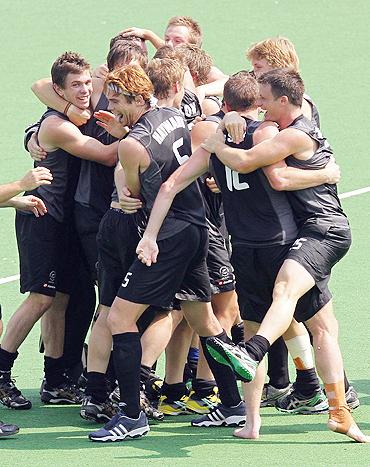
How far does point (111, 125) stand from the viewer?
7789 millimetres

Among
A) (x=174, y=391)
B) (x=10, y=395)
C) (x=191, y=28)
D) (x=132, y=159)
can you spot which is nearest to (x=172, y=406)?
(x=174, y=391)

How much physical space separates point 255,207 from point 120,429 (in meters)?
1.53

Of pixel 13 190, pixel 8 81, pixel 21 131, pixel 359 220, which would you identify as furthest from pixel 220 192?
pixel 8 81

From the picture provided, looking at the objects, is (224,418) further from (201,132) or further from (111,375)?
(201,132)

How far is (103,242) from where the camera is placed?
773 centimetres

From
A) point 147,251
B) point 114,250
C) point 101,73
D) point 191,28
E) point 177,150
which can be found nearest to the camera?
point 147,251

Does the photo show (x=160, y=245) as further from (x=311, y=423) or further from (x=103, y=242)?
(x=311, y=423)

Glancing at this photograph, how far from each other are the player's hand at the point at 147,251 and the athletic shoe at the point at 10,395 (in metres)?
1.47

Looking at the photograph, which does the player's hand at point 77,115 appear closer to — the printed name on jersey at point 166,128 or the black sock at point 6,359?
the printed name on jersey at point 166,128

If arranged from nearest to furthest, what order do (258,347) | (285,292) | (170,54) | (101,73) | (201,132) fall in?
(258,347) < (285,292) < (201,132) < (170,54) < (101,73)

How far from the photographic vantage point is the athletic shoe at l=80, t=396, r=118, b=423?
25.8ft

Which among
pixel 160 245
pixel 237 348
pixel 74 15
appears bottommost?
pixel 237 348

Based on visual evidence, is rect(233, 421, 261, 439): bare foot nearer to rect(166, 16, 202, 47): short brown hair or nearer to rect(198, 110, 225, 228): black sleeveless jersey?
rect(198, 110, 225, 228): black sleeveless jersey

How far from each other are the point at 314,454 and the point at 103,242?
71.4 inches
